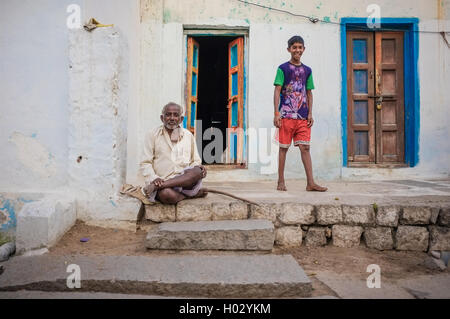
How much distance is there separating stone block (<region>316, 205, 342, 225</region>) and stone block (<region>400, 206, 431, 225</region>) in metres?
0.57

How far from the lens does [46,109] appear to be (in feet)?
10.2

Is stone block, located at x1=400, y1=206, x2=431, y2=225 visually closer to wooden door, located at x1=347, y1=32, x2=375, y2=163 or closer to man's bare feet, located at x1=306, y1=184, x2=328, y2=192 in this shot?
man's bare feet, located at x1=306, y1=184, x2=328, y2=192

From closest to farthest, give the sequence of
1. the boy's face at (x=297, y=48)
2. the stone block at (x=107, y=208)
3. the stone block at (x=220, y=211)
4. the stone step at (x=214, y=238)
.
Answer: the stone step at (x=214, y=238) → the stone block at (x=220, y=211) → the stone block at (x=107, y=208) → the boy's face at (x=297, y=48)

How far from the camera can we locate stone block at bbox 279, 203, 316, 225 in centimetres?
281

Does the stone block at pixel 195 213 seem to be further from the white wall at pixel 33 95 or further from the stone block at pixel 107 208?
the white wall at pixel 33 95

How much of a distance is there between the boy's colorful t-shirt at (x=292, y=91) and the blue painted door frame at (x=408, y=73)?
2.03 m

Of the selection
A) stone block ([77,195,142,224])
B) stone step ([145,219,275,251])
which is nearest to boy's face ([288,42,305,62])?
stone step ([145,219,275,251])

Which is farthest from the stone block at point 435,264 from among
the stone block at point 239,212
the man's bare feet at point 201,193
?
the man's bare feet at point 201,193

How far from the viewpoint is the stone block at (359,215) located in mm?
2777

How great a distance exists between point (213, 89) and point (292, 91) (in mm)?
5521

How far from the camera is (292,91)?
355 centimetres

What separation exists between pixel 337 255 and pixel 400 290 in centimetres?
72

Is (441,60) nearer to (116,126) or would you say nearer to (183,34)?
(183,34)

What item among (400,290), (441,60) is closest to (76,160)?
(400,290)
